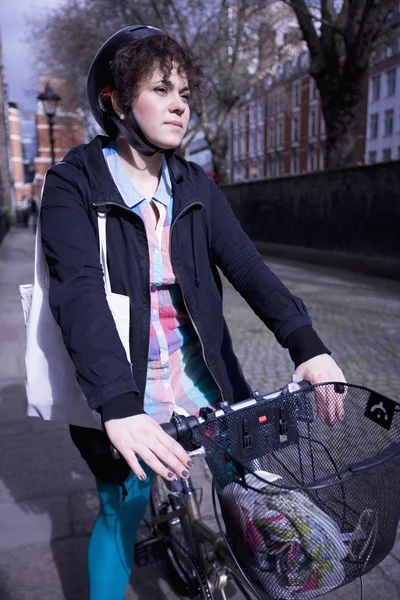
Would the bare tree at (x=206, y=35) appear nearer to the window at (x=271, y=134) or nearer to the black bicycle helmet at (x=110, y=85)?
the black bicycle helmet at (x=110, y=85)

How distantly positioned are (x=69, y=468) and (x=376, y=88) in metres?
46.6

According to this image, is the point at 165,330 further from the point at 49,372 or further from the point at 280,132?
the point at 280,132

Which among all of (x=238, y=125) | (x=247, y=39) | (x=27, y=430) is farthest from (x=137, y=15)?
(x=238, y=125)

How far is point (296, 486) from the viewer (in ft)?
4.55

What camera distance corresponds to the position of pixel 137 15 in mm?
21625

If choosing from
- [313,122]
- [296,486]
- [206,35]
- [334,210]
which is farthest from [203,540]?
[313,122]

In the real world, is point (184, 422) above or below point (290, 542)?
above

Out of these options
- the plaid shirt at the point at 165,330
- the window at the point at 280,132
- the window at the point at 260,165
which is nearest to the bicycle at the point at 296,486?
the plaid shirt at the point at 165,330

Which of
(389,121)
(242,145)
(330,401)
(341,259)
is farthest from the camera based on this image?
(242,145)

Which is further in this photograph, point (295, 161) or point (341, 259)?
point (295, 161)

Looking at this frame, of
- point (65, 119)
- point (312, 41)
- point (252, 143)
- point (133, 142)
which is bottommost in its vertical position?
point (133, 142)

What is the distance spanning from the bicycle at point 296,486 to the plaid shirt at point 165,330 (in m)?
0.36

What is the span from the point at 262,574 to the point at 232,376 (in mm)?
689

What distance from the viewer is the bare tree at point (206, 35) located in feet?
73.1
